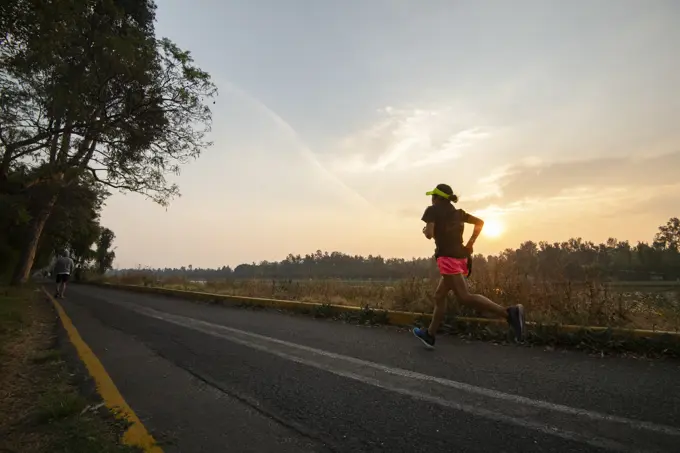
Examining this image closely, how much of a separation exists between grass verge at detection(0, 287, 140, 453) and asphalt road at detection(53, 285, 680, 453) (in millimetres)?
285

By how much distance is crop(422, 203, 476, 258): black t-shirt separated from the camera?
4.54 metres

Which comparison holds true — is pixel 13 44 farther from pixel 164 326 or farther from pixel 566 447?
pixel 566 447

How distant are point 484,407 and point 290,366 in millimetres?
2048

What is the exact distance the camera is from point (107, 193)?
1930 cm

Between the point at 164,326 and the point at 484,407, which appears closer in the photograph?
the point at 484,407

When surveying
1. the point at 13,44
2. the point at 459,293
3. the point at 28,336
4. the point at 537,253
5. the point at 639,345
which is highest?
the point at 13,44

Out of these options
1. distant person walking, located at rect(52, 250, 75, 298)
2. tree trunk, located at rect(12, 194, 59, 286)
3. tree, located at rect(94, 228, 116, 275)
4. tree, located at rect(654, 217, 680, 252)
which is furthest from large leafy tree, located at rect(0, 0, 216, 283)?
tree, located at rect(654, 217, 680, 252)

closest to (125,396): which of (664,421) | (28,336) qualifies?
(664,421)

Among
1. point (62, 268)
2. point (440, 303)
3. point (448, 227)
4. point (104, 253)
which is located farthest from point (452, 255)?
point (104, 253)

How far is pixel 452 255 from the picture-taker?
4531 millimetres

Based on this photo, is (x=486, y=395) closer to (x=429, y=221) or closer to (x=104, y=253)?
(x=429, y=221)

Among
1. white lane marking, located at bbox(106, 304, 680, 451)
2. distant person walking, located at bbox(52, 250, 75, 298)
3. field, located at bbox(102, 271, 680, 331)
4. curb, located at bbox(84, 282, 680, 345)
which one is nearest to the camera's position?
white lane marking, located at bbox(106, 304, 680, 451)

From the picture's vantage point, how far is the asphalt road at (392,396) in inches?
87.2

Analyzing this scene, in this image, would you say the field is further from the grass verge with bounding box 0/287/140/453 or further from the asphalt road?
the grass verge with bounding box 0/287/140/453
